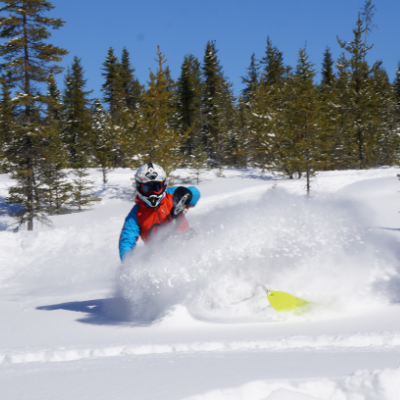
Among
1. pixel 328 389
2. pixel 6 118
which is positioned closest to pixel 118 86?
pixel 6 118

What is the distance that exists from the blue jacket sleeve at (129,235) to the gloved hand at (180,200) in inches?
21.7

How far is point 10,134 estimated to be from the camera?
1631 centimetres

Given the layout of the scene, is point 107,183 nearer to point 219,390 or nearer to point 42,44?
point 42,44

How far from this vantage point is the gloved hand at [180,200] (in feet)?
16.9

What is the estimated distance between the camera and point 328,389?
192 centimetres

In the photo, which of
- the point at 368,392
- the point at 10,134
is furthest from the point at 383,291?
the point at 10,134

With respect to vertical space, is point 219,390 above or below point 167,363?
above

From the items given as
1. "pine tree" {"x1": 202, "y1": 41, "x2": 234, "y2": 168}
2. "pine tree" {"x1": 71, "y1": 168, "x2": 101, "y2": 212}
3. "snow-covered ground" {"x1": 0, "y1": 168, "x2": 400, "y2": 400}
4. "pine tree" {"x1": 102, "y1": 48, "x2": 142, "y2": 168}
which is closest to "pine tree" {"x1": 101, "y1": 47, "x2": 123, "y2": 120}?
"pine tree" {"x1": 102, "y1": 48, "x2": 142, "y2": 168}

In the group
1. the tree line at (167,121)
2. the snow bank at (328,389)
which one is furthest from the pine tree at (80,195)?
the snow bank at (328,389)

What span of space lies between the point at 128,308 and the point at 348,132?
27348mm

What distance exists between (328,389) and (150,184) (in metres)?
3.62

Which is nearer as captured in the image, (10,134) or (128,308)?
(128,308)

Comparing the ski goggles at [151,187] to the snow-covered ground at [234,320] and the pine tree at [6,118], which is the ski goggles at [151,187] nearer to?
the snow-covered ground at [234,320]

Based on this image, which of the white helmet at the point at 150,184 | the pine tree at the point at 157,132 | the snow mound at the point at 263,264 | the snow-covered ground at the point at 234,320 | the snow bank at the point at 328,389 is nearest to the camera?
the snow bank at the point at 328,389
